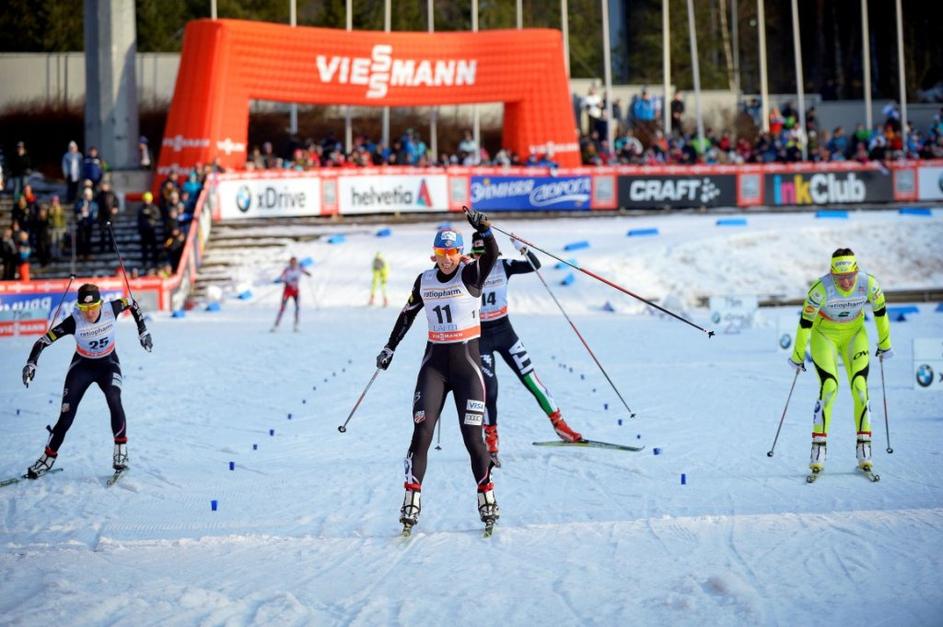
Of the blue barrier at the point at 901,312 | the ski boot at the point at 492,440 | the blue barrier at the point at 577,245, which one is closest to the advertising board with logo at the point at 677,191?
the blue barrier at the point at 577,245

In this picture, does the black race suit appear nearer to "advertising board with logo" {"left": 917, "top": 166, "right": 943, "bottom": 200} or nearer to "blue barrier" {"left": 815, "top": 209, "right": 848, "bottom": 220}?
"blue barrier" {"left": 815, "top": 209, "right": 848, "bottom": 220}

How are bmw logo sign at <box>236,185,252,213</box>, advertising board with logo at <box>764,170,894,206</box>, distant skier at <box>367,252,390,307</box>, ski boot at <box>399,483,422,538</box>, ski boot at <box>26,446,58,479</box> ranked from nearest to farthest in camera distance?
ski boot at <box>399,483,422,538</box> < ski boot at <box>26,446,58,479</box> < distant skier at <box>367,252,390,307</box> < bmw logo sign at <box>236,185,252,213</box> < advertising board with logo at <box>764,170,894,206</box>

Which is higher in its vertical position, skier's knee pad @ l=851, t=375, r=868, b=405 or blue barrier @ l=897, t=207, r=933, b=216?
blue barrier @ l=897, t=207, r=933, b=216

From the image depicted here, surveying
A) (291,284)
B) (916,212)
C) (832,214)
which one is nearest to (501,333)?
(291,284)

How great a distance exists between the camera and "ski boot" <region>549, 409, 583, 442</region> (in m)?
12.4

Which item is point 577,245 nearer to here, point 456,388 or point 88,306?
point 88,306

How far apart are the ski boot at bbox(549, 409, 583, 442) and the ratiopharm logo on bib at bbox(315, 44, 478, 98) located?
86.9 ft

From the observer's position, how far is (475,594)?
7.66 metres

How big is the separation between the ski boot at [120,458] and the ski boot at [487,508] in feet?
14.3

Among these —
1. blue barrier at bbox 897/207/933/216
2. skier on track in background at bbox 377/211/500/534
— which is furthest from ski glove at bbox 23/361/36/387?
blue barrier at bbox 897/207/933/216

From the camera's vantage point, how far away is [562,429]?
40.9 ft

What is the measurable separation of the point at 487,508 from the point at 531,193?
27991 mm

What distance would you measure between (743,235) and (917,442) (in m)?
21.1

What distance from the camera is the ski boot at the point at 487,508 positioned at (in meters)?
9.04
